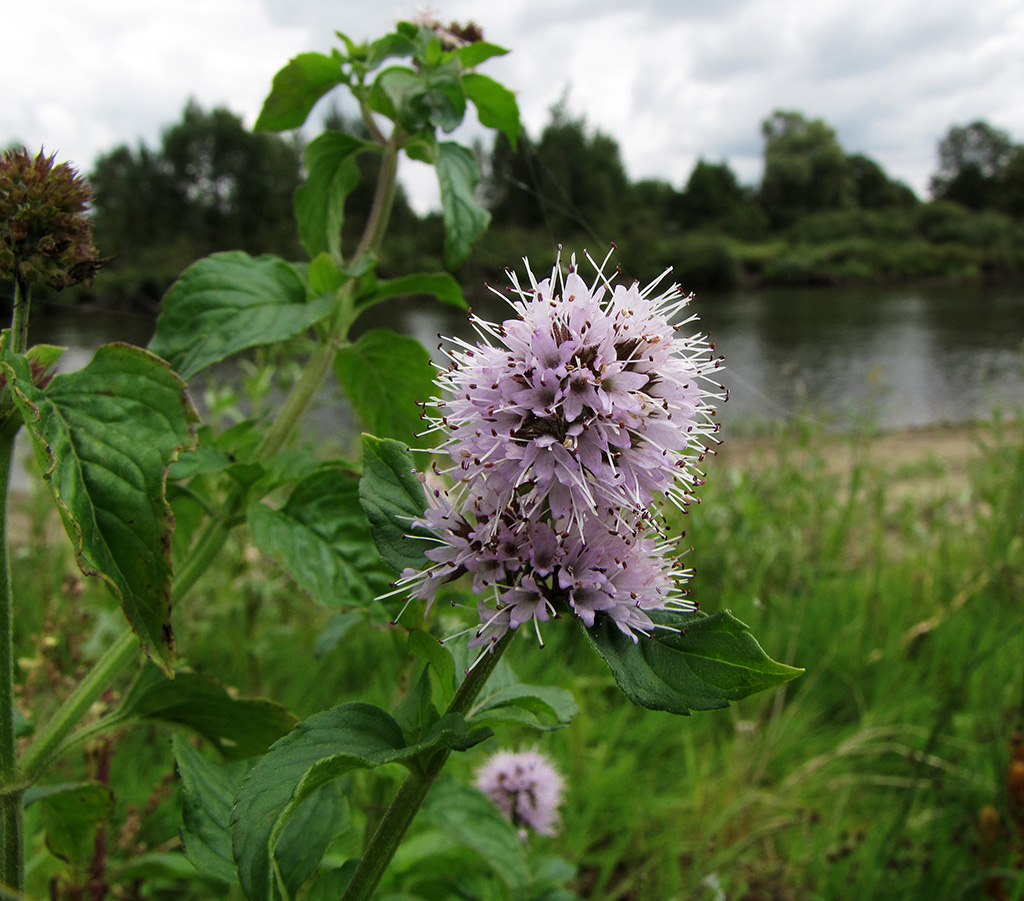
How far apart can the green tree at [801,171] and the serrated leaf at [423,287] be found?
128 ft

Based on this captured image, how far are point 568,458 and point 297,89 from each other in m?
0.92

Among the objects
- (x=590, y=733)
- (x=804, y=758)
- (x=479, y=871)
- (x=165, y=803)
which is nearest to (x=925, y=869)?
(x=804, y=758)

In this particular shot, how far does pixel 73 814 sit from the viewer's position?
109 cm

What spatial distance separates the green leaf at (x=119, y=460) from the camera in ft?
2.34

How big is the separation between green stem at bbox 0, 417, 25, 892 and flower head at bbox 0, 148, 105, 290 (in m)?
0.17

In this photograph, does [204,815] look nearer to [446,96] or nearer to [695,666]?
[695,666]

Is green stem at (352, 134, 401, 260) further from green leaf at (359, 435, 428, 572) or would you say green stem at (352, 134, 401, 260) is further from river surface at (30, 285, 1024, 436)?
river surface at (30, 285, 1024, 436)

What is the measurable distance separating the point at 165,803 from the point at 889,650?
252cm

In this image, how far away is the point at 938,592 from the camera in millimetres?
3420

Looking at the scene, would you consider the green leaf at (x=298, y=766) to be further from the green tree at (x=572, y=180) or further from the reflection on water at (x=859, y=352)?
the reflection on water at (x=859, y=352)

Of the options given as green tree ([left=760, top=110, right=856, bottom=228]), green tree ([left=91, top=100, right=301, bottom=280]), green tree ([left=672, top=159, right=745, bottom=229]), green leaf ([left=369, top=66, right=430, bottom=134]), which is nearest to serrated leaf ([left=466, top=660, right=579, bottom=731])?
green leaf ([left=369, top=66, right=430, bottom=134])

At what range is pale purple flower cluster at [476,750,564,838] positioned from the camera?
1683mm

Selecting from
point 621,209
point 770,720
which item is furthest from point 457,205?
point 621,209

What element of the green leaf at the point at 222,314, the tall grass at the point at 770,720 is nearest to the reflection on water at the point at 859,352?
the tall grass at the point at 770,720
